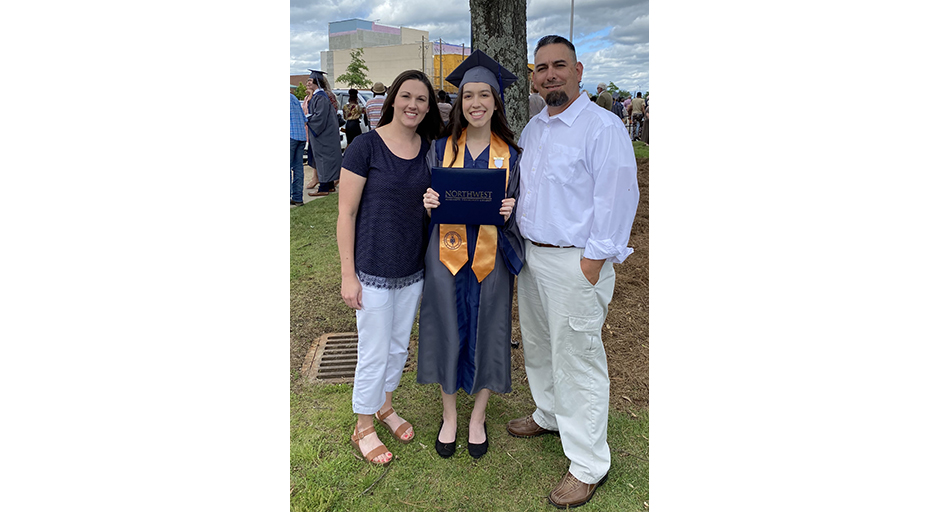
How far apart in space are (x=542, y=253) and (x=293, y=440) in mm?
1843

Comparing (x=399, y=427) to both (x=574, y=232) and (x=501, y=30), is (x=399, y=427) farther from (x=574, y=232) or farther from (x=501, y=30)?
(x=501, y=30)

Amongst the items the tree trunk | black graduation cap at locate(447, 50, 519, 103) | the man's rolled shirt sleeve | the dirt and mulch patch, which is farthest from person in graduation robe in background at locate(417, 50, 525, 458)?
the tree trunk

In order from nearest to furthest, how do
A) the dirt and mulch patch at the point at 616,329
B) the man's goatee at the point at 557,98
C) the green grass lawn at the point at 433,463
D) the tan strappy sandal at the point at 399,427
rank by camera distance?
1. the man's goatee at the point at 557,98
2. the green grass lawn at the point at 433,463
3. the tan strappy sandal at the point at 399,427
4. the dirt and mulch patch at the point at 616,329

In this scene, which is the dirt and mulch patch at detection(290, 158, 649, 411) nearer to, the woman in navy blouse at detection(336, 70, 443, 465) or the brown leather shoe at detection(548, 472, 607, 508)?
the brown leather shoe at detection(548, 472, 607, 508)

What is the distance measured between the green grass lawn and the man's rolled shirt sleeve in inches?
49.4

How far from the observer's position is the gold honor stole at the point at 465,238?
269 centimetres

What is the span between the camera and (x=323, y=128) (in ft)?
29.2

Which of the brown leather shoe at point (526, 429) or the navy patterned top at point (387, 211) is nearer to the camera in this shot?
the navy patterned top at point (387, 211)

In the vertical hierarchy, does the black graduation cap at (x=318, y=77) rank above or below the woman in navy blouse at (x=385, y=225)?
above

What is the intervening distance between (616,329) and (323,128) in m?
6.35

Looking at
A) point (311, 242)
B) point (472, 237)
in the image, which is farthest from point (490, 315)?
point (311, 242)

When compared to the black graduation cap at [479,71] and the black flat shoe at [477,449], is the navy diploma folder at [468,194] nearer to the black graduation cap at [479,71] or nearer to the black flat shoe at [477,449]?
the black graduation cap at [479,71]

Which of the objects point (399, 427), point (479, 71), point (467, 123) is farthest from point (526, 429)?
point (479, 71)

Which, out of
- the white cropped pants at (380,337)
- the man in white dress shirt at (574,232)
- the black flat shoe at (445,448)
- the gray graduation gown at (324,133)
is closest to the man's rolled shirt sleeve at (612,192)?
the man in white dress shirt at (574,232)
